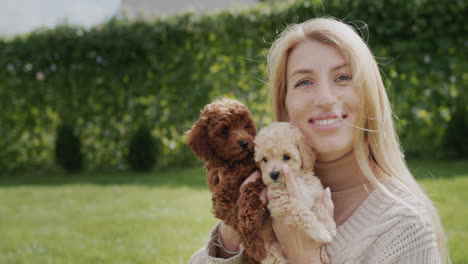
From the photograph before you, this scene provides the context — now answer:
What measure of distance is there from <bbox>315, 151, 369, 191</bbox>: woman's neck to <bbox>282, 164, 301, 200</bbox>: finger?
1.31 feet

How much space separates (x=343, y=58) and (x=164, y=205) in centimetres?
462

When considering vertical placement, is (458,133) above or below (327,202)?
below

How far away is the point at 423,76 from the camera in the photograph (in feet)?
25.8

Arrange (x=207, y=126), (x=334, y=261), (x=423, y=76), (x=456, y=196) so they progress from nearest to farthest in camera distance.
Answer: (x=334, y=261), (x=207, y=126), (x=456, y=196), (x=423, y=76)

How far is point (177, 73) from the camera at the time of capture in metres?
9.32

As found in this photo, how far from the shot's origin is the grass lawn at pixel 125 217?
14.7ft

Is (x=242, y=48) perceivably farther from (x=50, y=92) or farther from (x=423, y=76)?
(x=50, y=92)

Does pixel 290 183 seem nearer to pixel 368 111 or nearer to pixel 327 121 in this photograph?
pixel 327 121

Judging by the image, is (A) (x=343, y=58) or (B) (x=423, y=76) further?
(B) (x=423, y=76)

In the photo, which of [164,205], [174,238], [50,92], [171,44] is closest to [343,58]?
[174,238]

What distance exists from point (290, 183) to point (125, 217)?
4.34 meters

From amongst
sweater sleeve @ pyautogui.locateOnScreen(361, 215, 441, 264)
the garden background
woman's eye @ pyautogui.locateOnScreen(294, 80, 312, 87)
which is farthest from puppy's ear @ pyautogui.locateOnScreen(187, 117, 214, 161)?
the garden background

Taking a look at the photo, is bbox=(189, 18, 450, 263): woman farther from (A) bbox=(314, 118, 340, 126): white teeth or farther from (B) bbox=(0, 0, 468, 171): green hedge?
(B) bbox=(0, 0, 468, 171): green hedge

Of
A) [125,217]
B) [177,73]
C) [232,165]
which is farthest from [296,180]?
[177,73]
